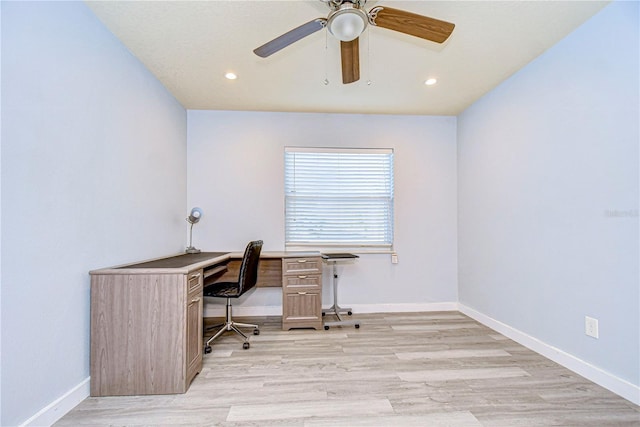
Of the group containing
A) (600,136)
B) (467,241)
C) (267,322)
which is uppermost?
(600,136)

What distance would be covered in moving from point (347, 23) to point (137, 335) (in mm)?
2305

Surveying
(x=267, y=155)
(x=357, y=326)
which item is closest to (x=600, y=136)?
(x=357, y=326)

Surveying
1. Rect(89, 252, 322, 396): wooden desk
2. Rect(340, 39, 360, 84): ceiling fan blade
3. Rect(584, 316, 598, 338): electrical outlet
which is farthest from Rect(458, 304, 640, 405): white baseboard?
Rect(89, 252, 322, 396): wooden desk

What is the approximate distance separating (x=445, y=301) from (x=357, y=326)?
53.8 inches

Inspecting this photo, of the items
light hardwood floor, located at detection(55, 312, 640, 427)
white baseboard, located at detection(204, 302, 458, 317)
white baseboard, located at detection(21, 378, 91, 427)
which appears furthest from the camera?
white baseboard, located at detection(204, 302, 458, 317)

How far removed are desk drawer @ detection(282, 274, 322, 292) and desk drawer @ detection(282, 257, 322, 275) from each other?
0.18 ft

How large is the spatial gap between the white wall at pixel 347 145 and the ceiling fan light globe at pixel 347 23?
2.01 meters

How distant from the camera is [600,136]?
6.37 ft

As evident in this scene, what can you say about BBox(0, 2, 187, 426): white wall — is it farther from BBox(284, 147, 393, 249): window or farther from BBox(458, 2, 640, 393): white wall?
BBox(458, 2, 640, 393): white wall

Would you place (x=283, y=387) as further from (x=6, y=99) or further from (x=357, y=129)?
(x=357, y=129)

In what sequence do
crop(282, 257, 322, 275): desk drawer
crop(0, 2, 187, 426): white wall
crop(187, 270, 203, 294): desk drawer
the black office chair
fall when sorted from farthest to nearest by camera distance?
crop(282, 257, 322, 275): desk drawer → the black office chair → crop(187, 270, 203, 294): desk drawer → crop(0, 2, 187, 426): white wall

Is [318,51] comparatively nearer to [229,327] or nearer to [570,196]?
[570,196]

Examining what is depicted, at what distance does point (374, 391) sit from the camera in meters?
1.90

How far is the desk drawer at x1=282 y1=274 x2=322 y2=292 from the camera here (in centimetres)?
306
